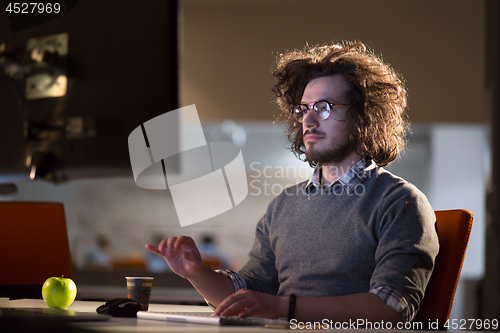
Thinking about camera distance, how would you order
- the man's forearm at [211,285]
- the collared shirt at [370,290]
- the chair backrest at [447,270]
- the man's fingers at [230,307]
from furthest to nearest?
the man's forearm at [211,285] < the chair backrest at [447,270] < the collared shirt at [370,290] < the man's fingers at [230,307]

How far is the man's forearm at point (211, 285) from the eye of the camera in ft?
4.51

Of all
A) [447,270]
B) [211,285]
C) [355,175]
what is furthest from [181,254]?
[447,270]

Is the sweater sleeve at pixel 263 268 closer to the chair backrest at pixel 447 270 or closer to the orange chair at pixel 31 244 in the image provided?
the chair backrest at pixel 447 270

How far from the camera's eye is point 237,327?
889 millimetres

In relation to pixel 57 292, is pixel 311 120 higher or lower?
higher

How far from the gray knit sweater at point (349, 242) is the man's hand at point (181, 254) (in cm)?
28

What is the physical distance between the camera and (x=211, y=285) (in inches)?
54.6

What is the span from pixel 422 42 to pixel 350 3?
0.60 metres

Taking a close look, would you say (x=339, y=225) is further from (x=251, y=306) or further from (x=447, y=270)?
(x=251, y=306)

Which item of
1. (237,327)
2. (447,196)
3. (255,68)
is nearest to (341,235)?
(237,327)

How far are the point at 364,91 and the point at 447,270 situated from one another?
24.1 inches

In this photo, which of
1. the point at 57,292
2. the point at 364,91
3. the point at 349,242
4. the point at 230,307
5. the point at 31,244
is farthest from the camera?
the point at 31,244

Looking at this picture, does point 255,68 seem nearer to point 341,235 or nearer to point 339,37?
point 339,37

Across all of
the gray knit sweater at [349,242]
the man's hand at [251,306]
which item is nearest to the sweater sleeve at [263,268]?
the gray knit sweater at [349,242]
